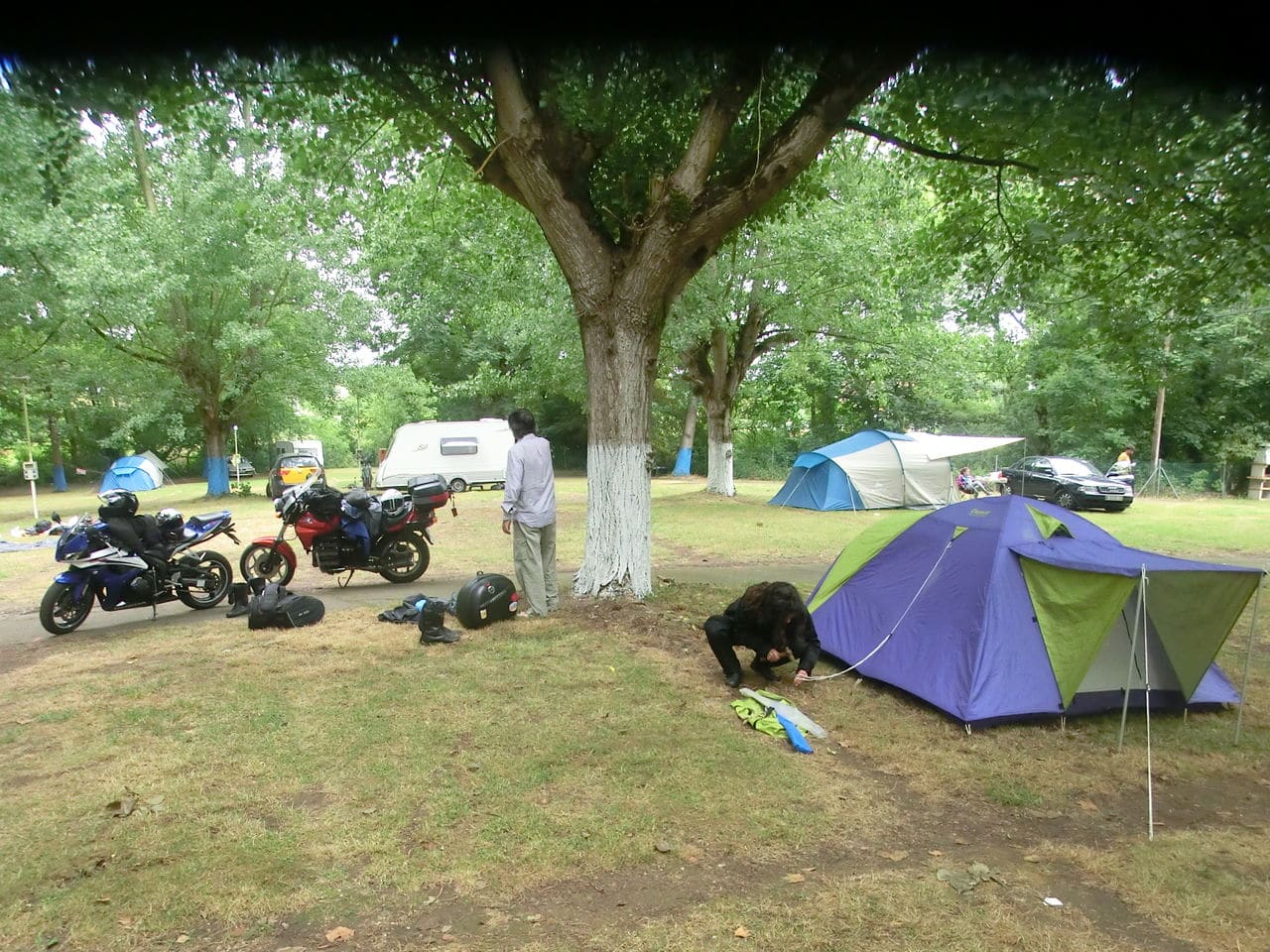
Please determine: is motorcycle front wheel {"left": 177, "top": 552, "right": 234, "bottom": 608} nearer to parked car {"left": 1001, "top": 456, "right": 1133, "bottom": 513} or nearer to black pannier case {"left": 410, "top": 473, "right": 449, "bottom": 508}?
black pannier case {"left": 410, "top": 473, "right": 449, "bottom": 508}

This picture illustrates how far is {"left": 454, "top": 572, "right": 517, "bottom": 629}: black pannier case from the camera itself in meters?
6.73

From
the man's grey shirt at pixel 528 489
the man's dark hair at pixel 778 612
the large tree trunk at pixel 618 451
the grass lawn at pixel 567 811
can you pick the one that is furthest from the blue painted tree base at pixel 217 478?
the man's dark hair at pixel 778 612

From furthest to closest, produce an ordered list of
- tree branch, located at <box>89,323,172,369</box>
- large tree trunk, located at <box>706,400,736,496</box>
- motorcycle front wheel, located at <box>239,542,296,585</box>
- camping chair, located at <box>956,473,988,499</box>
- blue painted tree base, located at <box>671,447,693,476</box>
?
blue painted tree base, located at <box>671,447,693,476</box>
camping chair, located at <box>956,473,988,499</box>
tree branch, located at <box>89,323,172,369</box>
large tree trunk, located at <box>706,400,736,496</box>
motorcycle front wheel, located at <box>239,542,296,585</box>

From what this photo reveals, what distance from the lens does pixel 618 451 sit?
7316 millimetres

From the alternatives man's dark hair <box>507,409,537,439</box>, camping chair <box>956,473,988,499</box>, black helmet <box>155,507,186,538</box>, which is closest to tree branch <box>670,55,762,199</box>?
man's dark hair <box>507,409,537,439</box>

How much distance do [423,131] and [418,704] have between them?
5.70 m

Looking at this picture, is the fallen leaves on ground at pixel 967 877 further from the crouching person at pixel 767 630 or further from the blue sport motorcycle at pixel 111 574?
the blue sport motorcycle at pixel 111 574

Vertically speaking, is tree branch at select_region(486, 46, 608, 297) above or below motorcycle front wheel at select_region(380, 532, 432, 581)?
above

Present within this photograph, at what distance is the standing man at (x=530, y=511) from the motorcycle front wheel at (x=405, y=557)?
7.37 feet

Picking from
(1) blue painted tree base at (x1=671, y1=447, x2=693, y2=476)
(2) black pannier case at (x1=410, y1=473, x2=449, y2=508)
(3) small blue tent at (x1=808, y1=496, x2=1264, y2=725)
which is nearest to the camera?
(3) small blue tent at (x1=808, y1=496, x2=1264, y2=725)

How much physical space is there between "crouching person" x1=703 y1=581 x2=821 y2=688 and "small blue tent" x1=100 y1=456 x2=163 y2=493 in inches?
840

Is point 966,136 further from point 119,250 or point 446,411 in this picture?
point 446,411

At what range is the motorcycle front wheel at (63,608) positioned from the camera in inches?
273

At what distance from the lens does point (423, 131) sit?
782cm
